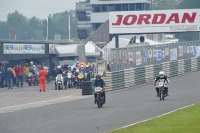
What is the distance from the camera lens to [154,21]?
49469 millimetres

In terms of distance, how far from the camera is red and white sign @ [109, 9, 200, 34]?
48.7 meters

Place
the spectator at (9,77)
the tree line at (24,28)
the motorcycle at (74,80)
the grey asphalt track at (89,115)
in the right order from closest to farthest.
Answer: the grey asphalt track at (89,115) → the motorcycle at (74,80) → the spectator at (9,77) → the tree line at (24,28)

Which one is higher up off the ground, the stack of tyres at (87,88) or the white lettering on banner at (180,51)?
the white lettering on banner at (180,51)

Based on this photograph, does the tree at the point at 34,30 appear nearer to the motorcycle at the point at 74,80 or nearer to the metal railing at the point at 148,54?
the metal railing at the point at 148,54

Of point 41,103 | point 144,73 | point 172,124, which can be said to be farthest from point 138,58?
point 172,124

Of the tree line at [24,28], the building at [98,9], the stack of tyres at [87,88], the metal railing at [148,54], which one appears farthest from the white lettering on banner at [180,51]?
the tree line at [24,28]

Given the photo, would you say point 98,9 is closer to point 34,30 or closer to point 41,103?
point 34,30

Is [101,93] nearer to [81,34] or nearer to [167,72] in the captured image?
[167,72]

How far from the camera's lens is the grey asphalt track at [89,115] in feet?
55.7

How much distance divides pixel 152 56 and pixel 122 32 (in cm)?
1004

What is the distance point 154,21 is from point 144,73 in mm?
12071

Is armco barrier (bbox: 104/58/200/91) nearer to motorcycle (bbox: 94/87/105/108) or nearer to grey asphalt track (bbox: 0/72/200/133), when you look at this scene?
grey asphalt track (bbox: 0/72/200/133)

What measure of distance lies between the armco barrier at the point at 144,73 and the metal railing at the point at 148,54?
15.0 inches

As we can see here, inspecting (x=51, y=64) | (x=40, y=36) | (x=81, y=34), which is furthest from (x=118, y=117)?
(x=40, y=36)
